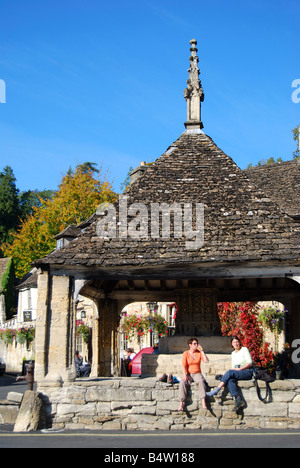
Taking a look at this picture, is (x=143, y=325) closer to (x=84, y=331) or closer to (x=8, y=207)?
(x=84, y=331)

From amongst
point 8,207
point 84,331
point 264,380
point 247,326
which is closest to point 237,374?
point 264,380

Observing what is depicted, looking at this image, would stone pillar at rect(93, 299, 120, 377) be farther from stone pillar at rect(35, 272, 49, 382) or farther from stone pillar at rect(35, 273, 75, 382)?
stone pillar at rect(35, 272, 49, 382)

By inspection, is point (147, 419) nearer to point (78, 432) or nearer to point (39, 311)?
point (78, 432)

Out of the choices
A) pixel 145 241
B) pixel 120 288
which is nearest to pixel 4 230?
pixel 120 288

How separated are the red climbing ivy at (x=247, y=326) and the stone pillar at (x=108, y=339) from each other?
651 centimetres

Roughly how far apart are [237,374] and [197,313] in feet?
10.1

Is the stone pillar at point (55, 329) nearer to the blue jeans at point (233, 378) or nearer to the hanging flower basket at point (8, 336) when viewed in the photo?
the blue jeans at point (233, 378)

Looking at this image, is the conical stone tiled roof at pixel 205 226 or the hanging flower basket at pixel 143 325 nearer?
the conical stone tiled roof at pixel 205 226

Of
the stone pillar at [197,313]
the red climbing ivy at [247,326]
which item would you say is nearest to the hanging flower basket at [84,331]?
the red climbing ivy at [247,326]

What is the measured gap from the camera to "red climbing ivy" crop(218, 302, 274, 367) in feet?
67.1

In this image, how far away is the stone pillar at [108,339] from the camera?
1502cm

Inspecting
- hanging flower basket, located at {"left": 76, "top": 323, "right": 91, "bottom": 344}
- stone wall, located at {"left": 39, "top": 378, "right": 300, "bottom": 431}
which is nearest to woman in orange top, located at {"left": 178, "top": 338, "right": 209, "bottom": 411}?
stone wall, located at {"left": 39, "top": 378, "right": 300, "bottom": 431}

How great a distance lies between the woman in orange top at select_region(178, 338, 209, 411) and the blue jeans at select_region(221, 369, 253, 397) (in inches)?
16.5

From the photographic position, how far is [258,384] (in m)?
10.4
